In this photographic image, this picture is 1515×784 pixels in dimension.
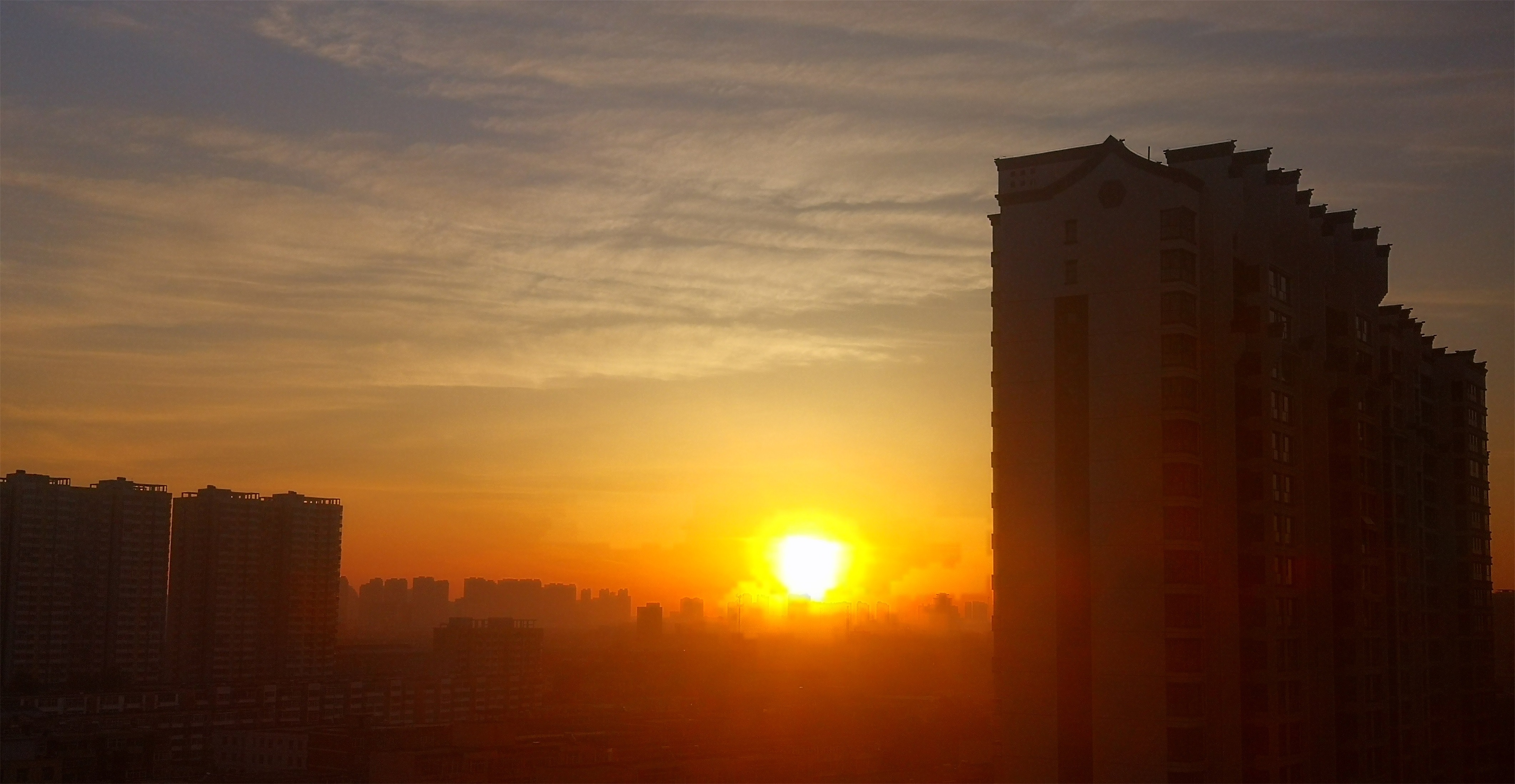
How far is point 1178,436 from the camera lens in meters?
28.8

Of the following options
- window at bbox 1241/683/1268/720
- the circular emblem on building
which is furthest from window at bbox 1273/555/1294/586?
the circular emblem on building

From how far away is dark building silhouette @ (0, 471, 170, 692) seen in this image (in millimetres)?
101188

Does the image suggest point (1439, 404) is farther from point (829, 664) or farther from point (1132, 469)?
point (829, 664)

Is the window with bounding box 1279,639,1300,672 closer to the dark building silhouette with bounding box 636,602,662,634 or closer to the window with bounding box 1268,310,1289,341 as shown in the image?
the window with bounding box 1268,310,1289,341

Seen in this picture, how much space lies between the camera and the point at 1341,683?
115 ft

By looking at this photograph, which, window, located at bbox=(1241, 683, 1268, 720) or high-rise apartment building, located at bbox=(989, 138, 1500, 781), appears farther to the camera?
window, located at bbox=(1241, 683, 1268, 720)

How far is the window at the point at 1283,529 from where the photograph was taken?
31.6 meters

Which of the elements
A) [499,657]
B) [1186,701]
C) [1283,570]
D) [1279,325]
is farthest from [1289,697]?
[499,657]

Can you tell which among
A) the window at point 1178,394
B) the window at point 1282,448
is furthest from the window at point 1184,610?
the window at point 1282,448

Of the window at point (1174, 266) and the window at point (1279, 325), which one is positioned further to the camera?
the window at point (1279, 325)

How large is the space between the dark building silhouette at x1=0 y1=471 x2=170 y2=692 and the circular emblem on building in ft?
307

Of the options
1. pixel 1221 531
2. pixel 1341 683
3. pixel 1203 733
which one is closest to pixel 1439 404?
pixel 1341 683

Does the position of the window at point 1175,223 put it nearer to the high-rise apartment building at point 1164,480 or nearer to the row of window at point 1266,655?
the high-rise apartment building at point 1164,480

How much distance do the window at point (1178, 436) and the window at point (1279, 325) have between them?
14.9ft
